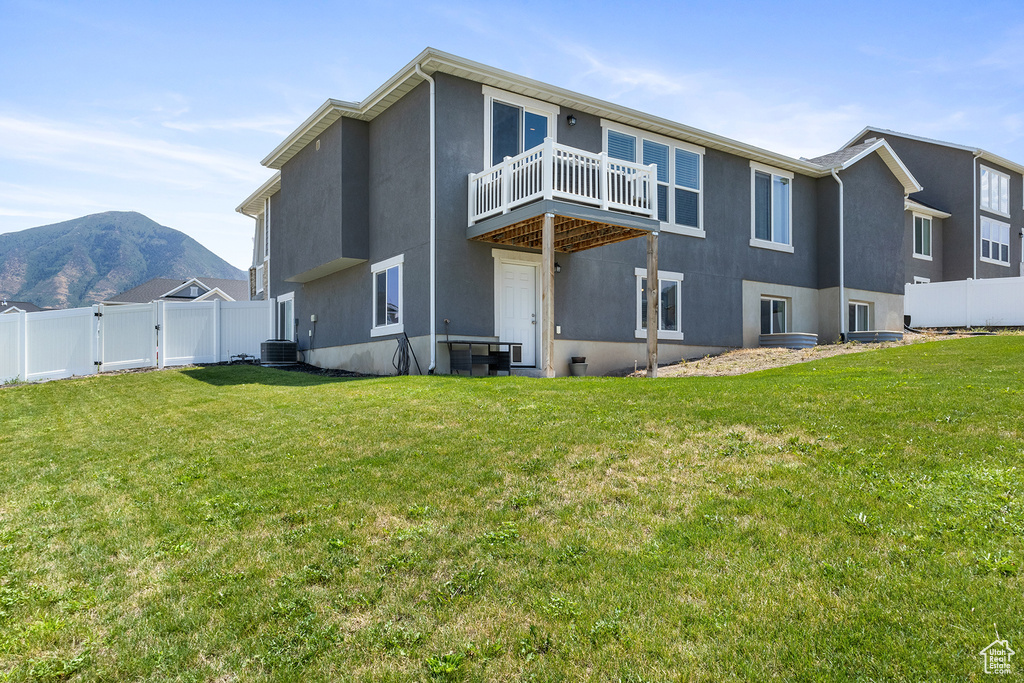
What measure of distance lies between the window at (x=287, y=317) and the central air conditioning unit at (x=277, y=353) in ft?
4.61

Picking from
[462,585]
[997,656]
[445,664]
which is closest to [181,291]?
[462,585]

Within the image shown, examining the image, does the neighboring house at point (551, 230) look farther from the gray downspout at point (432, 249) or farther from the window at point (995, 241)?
the window at point (995, 241)

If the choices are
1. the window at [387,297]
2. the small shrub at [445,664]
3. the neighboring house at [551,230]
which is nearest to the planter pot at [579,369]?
the neighboring house at [551,230]

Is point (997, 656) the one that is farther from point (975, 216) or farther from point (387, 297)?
point (975, 216)

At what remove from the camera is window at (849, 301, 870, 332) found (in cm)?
2158

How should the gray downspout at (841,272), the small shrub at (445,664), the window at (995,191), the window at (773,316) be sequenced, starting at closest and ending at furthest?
the small shrub at (445,664)
the window at (773,316)
the gray downspout at (841,272)
the window at (995,191)

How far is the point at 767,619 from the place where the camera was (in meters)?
3.70

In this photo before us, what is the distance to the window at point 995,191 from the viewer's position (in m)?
30.3

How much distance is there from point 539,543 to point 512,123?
40.1 ft

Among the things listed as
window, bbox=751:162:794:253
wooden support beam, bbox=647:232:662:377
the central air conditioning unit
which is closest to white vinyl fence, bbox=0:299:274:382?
the central air conditioning unit

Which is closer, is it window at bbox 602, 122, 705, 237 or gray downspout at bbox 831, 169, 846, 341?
window at bbox 602, 122, 705, 237

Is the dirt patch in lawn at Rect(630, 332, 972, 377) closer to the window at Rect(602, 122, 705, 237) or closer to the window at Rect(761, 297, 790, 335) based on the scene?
the window at Rect(761, 297, 790, 335)

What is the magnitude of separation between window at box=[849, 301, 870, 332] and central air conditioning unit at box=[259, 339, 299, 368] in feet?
54.6

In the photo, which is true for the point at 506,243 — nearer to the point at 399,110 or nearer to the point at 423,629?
the point at 399,110
